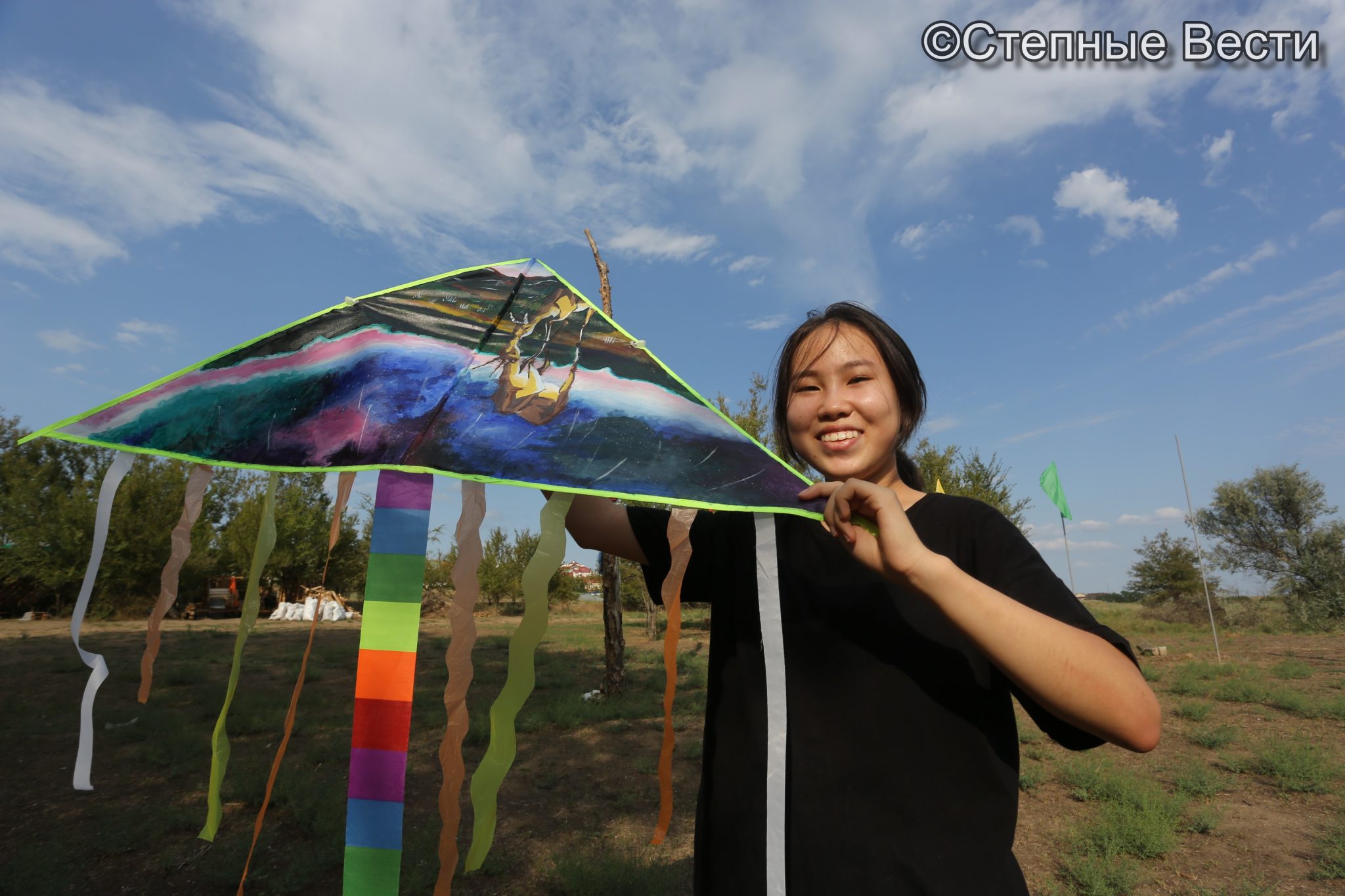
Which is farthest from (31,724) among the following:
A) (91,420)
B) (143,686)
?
(91,420)

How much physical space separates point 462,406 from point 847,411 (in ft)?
2.93

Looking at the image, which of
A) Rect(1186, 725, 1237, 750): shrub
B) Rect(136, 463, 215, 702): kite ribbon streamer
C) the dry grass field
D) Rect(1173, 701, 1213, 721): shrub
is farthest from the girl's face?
Rect(1173, 701, 1213, 721): shrub

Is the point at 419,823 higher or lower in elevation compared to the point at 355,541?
lower

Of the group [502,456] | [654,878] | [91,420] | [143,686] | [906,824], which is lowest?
[654,878]

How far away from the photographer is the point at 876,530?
1.25 meters

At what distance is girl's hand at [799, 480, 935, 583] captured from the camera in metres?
1.16

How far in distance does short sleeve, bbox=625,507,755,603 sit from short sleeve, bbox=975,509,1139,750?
0.53 m

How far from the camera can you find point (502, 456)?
1522mm

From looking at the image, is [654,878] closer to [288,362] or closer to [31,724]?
[288,362]

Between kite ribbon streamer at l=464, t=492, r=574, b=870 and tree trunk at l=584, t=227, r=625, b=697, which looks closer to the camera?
kite ribbon streamer at l=464, t=492, r=574, b=870

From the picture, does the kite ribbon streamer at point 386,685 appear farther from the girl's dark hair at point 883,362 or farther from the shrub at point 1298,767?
the shrub at point 1298,767

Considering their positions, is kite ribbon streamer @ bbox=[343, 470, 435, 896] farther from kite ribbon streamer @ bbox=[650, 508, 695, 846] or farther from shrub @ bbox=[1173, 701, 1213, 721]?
shrub @ bbox=[1173, 701, 1213, 721]

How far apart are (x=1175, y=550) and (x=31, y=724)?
3379 cm

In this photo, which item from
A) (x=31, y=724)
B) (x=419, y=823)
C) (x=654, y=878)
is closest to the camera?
(x=654, y=878)
